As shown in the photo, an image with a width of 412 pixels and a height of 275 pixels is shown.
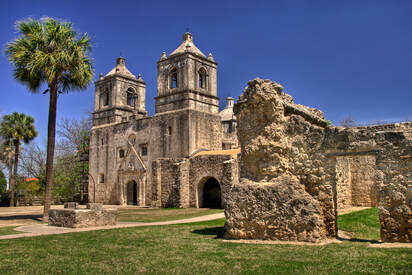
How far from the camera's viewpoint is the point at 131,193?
27344 mm

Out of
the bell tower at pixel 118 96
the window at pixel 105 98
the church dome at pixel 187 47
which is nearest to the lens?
the church dome at pixel 187 47

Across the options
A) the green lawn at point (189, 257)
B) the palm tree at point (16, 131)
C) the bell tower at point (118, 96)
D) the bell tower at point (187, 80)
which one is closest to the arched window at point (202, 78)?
the bell tower at point (187, 80)

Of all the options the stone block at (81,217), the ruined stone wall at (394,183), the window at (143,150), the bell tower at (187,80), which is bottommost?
the stone block at (81,217)

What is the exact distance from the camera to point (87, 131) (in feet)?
125

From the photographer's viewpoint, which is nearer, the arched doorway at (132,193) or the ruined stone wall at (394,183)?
the ruined stone wall at (394,183)

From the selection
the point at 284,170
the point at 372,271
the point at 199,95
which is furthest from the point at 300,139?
the point at 199,95

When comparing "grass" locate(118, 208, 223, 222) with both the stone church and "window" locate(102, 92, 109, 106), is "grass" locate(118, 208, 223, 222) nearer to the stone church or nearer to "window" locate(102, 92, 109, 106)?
the stone church

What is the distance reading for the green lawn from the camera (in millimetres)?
5270

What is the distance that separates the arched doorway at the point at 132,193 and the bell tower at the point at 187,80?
5839 millimetres

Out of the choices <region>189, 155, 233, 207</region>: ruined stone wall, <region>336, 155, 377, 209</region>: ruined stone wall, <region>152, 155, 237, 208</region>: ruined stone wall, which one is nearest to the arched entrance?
<region>189, 155, 233, 207</region>: ruined stone wall

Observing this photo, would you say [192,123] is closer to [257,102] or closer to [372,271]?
[257,102]

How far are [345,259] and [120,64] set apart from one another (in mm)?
28745

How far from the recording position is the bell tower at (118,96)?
30036 millimetres

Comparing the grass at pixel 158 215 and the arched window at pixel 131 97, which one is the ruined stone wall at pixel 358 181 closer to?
the grass at pixel 158 215
